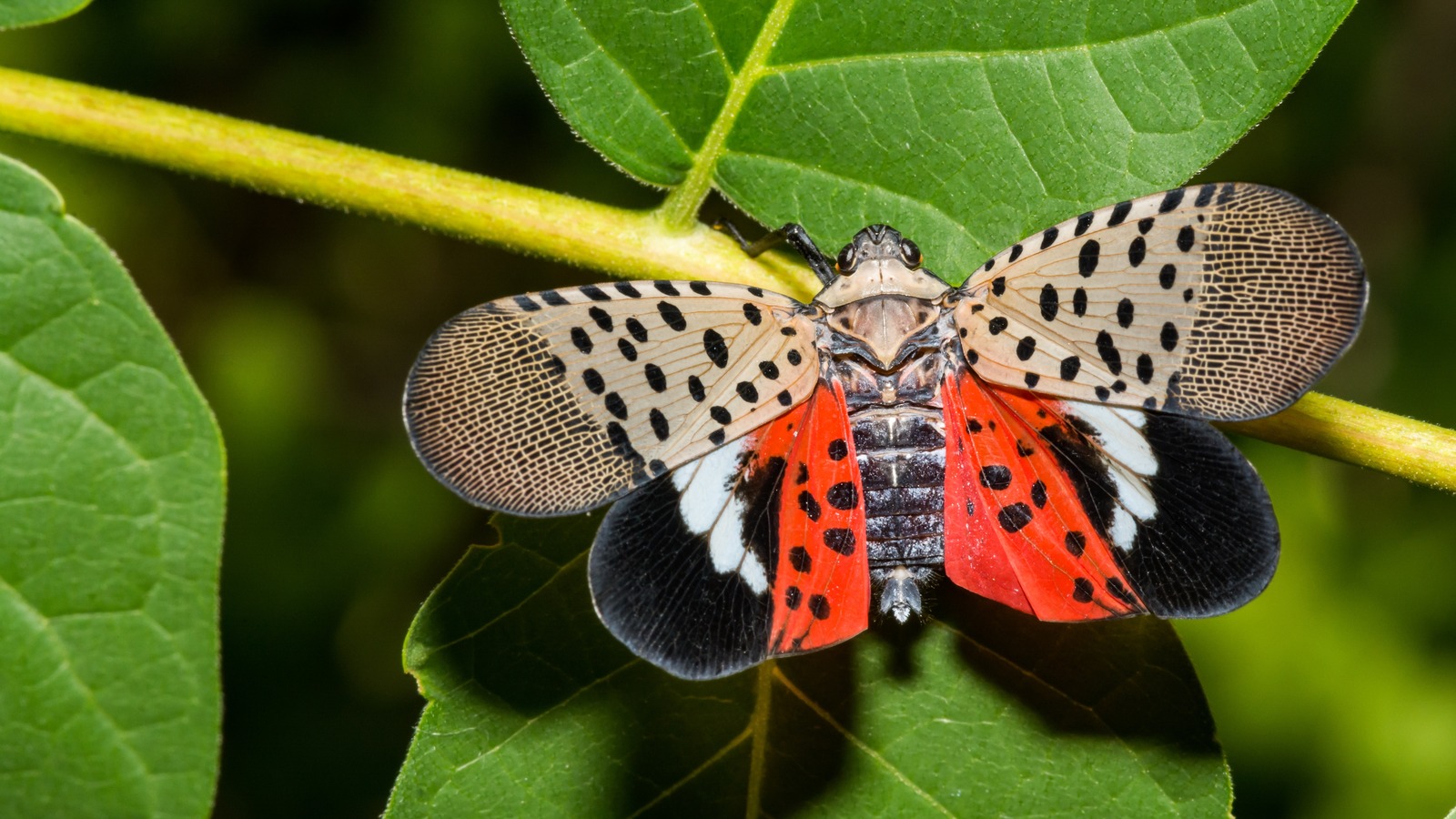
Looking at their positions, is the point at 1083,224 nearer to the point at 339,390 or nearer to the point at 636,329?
the point at 636,329

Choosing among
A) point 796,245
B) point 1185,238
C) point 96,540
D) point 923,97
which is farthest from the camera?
point 796,245

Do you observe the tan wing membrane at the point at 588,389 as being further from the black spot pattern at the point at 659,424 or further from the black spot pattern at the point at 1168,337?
the black spot pattern at the point at 1168,337

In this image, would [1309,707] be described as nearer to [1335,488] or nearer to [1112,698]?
[1335,488]

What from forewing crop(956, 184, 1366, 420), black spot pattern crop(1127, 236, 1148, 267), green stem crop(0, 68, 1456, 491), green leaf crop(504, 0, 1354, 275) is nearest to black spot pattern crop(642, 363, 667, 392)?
green stem crop(0, 68, 1456, 491)

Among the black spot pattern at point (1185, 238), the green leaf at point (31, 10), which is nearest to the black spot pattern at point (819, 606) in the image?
the black spot pattern at point (1185, 238)

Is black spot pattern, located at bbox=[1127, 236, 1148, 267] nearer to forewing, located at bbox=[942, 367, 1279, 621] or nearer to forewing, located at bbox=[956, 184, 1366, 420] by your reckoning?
forewing, located at bbox=[956, 184, 1366, 420]

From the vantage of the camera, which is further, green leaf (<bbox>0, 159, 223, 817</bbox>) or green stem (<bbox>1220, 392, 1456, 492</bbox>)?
green stem (<bbox>1220, 392, 1456, 492</bbox>)

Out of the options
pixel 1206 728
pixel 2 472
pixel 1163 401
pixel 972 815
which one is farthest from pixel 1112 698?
pixel 2 472

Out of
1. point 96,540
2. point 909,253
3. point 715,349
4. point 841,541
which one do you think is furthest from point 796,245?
point 96,540
